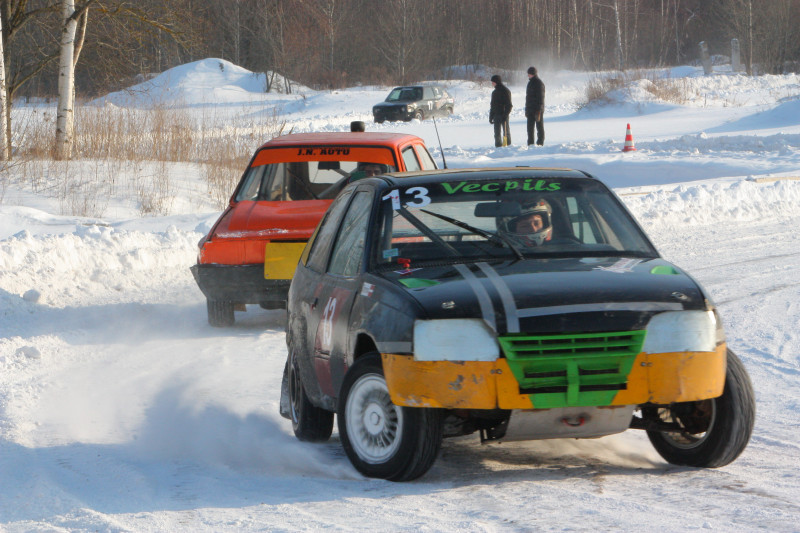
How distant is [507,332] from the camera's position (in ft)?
13.3

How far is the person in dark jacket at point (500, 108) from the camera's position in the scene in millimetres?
24797

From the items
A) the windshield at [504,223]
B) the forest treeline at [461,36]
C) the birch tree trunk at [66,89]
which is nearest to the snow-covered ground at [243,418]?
the windshield at [504,223]

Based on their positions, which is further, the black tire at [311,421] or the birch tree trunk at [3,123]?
the birch tree trunk at [3,123]

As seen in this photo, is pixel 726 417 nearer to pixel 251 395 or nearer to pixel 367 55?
pixel 251 395

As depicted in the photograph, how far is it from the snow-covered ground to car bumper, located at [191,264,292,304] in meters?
0.35

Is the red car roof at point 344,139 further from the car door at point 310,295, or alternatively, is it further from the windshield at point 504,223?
the windshield at point 504,223

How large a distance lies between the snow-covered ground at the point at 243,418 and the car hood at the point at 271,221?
848mm

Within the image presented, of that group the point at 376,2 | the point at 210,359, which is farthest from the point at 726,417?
the point at 376,2

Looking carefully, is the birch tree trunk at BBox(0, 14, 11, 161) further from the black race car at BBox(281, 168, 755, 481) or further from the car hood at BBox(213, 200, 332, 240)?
the black race car at BBox(281, 168, 755, 481)

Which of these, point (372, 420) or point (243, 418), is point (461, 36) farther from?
point (372, 420)

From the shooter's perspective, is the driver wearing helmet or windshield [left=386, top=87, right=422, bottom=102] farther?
windshield [left=386, top=87, right=422, bottom=102]

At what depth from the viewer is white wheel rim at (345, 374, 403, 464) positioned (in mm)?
4371

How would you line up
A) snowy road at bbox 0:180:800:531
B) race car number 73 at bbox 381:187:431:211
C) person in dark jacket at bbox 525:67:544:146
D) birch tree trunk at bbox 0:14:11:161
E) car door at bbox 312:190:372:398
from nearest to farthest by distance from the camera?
snowy road at bbox 0:180:800:531, car door at bbox 312:190:372:398, race car number 73 at bbox 381:187:431:211, birch tree trunk at bbox 0:14:11:161, person in dark jacket at bbox 525:67:544:146

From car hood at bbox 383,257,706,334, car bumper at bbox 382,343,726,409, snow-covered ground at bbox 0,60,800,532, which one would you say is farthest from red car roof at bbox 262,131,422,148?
car bumper at bbox 382,343,726,409
